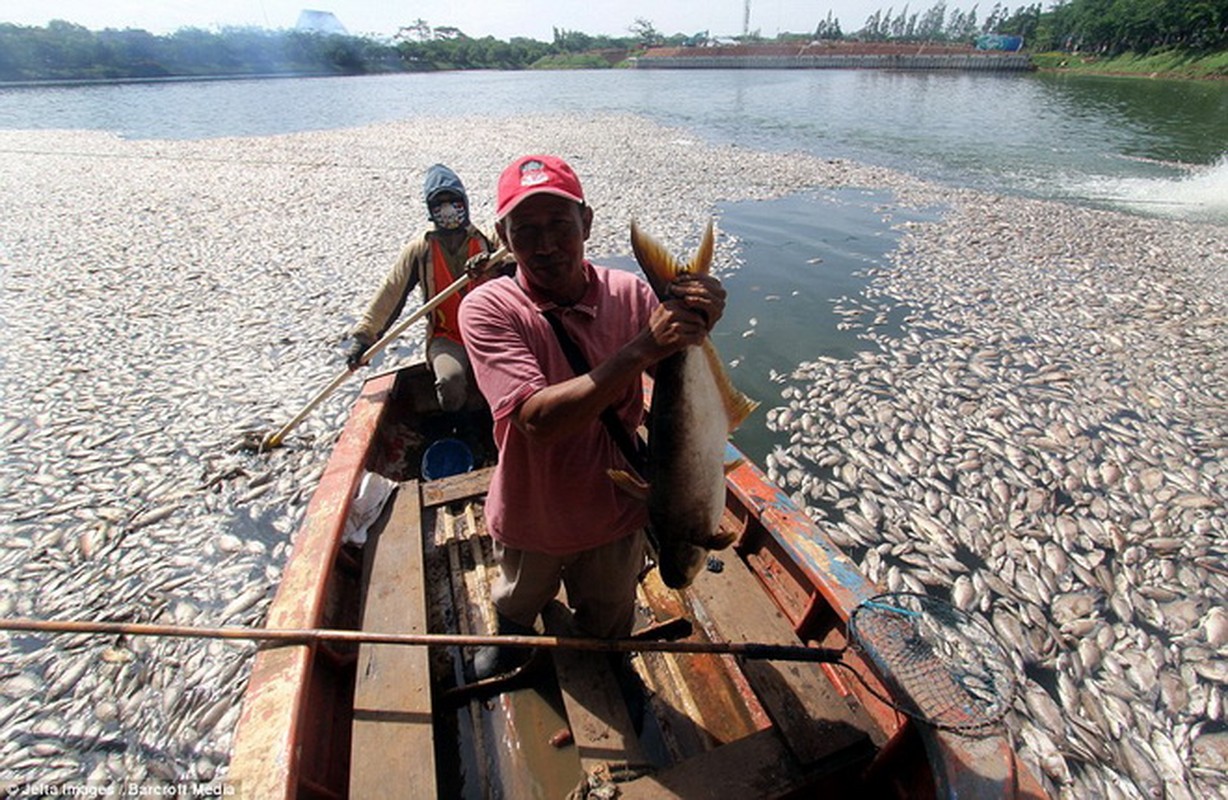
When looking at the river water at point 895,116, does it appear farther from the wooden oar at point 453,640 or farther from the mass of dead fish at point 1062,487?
the wooden oar at point 453,640

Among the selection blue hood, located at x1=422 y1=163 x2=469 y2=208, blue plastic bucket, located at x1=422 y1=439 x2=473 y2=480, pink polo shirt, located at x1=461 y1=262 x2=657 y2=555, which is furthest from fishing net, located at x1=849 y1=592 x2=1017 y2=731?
blue hood, located at x1=422 y1=163 x2=469 y2=208

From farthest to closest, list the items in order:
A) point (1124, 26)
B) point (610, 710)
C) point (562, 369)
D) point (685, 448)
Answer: point (1124, 26) → point (610, 710) → point (685, 448) → point (562, 369)

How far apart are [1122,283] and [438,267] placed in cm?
1273

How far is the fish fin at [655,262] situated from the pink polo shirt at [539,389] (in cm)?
26

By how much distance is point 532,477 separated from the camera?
8.46 feet

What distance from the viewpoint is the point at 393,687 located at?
Result: 10.4ft

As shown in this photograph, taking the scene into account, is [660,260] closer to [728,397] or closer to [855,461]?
[728,397]

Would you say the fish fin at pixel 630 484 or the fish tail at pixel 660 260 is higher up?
the fish tail at pixel 660 260

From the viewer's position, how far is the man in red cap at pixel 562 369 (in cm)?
207

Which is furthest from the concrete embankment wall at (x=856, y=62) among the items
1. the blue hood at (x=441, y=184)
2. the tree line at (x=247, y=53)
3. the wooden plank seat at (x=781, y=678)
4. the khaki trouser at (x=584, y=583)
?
the khaki trouser at (x=584, y=583)

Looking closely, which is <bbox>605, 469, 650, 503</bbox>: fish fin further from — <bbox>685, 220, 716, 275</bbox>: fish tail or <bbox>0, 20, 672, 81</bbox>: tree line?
<bbox>0, 20, 672, 81</bbox>: tree line

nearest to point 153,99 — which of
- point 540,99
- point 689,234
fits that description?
point 540,99

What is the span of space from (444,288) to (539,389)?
416cm

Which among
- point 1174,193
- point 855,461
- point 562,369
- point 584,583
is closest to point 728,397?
point 562,369
